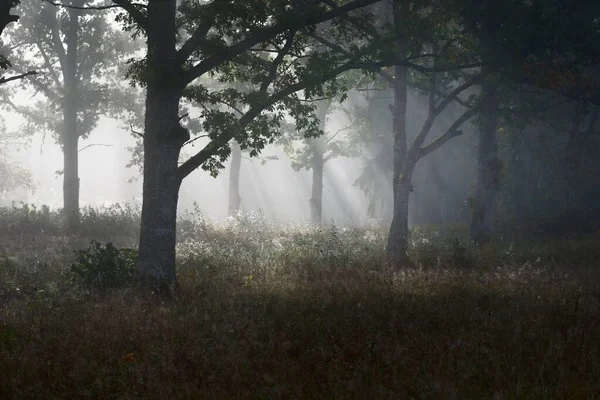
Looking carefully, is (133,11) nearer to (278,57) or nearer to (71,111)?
(278,57)

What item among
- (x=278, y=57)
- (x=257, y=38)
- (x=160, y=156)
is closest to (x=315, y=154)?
(x=278, y=57)

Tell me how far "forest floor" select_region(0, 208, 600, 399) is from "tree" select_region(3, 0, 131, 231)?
1605 cm

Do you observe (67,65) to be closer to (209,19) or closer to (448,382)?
(209,19)

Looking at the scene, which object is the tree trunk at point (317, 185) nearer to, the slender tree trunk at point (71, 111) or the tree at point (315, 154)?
the tree at point (315, 154)

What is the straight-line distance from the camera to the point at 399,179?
669 inches

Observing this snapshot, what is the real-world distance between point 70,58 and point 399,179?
17841 mm

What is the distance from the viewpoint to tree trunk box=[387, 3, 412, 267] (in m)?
15.6

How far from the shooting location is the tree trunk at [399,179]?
1560 cm

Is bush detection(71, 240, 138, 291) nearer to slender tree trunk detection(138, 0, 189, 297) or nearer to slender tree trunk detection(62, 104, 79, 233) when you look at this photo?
slender tree trunk detection(138, 0, 189, 297)

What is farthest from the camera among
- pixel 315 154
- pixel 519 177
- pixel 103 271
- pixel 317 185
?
pixel 317 185

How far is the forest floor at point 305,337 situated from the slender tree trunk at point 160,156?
68 centimetres

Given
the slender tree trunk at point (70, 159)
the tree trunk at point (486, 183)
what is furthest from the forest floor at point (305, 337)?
the slender tree trunk at point (70, 159)

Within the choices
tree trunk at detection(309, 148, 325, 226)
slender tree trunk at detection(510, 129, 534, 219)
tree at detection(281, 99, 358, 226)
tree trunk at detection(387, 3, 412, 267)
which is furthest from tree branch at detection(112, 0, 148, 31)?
slender tree trunk at detection(510, 129, 534, 219)

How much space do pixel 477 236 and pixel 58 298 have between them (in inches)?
619
